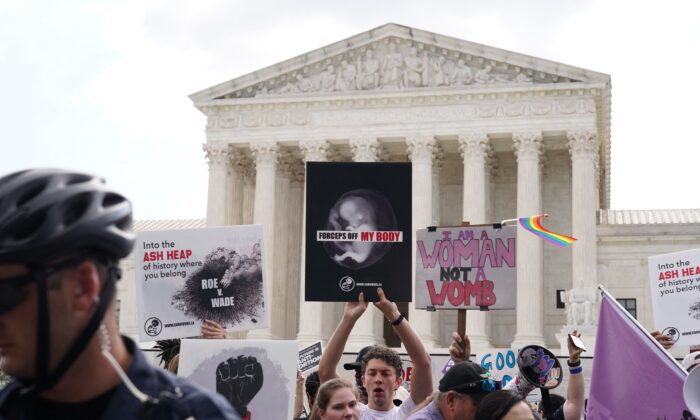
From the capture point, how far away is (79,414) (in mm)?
2799

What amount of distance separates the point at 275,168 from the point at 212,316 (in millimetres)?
46423

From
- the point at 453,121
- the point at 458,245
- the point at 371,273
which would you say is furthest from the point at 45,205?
the point at 453,121

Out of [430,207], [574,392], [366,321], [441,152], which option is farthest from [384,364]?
[441,152]

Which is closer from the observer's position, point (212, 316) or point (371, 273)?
point (371, 273)

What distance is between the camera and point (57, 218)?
2.75m

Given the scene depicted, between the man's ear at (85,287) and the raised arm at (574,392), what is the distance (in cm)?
665

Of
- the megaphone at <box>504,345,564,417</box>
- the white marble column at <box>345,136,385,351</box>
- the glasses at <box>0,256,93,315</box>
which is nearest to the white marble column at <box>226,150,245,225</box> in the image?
the white marble column at <box>345,136,385,351</box>

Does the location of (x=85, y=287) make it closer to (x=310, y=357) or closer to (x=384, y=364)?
(x=384, y=364)

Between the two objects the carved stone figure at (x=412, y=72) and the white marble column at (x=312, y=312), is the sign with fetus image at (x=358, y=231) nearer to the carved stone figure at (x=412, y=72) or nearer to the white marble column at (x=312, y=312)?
the white marble column at (x=312, y=312)

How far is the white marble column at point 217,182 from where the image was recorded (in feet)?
186

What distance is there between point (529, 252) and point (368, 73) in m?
13.4

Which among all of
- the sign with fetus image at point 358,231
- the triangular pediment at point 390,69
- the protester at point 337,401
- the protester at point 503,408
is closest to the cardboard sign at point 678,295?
the sign with fetus image at point 358,231

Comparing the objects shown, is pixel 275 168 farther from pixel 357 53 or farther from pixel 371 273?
pixel 371 273

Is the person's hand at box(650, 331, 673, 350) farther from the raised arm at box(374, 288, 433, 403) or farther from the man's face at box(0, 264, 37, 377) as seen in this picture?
the man's face at box(0, 264, 37, 377)
